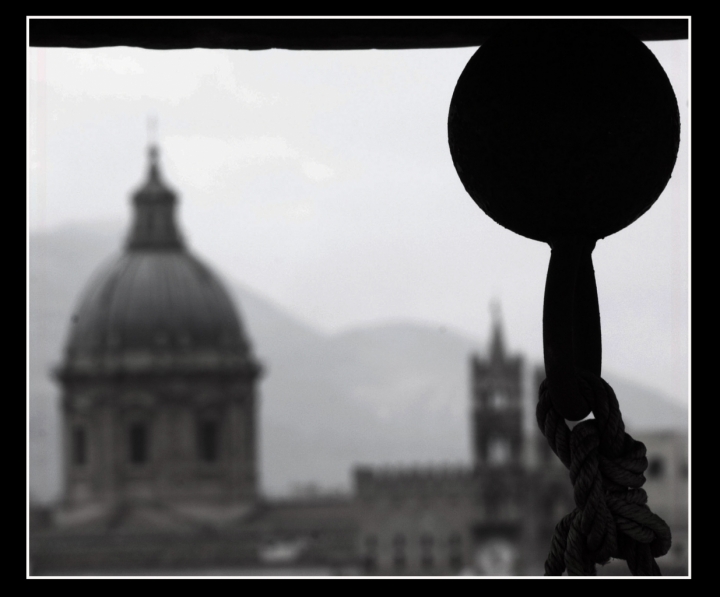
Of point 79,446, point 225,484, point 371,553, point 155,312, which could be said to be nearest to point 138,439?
point 79,446

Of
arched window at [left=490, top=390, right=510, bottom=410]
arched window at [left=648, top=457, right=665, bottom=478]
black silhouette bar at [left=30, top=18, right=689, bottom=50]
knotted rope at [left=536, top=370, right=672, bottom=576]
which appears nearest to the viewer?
knotted rope at [left=536, top=370, right=672, bottom=576]

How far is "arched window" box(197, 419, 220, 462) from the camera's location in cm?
3269

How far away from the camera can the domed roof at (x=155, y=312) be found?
33.6m

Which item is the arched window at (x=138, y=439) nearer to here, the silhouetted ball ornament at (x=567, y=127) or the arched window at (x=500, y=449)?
the arched window at (x=500, y=449)

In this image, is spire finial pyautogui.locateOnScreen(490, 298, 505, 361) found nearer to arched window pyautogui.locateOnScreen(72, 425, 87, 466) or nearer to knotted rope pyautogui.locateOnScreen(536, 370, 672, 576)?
arched window pyautogui.locateOnScreen(72, 425, 87, 466)

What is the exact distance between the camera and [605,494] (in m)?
0.57

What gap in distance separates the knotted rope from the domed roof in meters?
32.8

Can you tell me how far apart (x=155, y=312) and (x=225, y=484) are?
433cm

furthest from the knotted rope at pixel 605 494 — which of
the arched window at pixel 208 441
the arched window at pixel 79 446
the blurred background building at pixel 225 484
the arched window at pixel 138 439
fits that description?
the arched window at pixel 79 446

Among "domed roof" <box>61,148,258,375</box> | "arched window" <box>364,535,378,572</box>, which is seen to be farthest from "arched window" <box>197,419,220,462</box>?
"arched window" <box>364,535,378,572</box>

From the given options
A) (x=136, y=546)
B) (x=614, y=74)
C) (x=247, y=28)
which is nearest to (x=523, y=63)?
(x=614, y=74)

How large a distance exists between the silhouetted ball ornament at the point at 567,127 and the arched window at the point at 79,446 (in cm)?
3300

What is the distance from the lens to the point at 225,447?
32.8 meters
